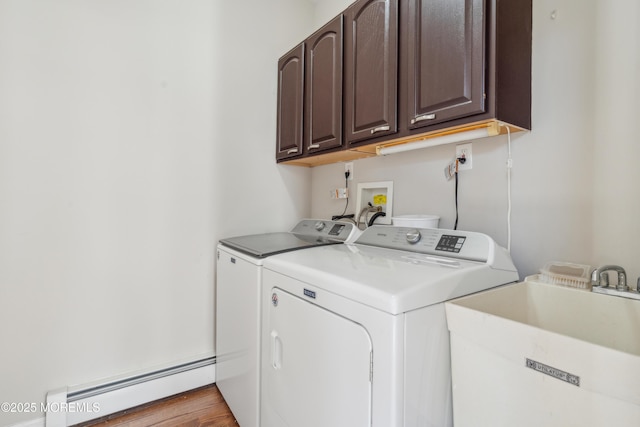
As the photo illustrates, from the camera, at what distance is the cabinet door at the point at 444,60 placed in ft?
3.52

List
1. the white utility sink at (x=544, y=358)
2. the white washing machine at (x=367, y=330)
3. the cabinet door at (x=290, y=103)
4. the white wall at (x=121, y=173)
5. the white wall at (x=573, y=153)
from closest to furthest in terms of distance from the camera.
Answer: the white utility sink at (x=544, y=358), the white washing machine at (x=367, y=330), the white wall at (x=573, y=153), the white wall at (x=121, y=173), the cabinet door at (x=290, y=103)

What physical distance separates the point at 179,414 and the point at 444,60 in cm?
220

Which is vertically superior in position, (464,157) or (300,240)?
(464,157)

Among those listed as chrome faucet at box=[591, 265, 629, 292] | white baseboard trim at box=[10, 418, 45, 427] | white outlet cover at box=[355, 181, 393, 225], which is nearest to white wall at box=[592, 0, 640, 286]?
chrome faucet at box=[591, 265, 629, 292]

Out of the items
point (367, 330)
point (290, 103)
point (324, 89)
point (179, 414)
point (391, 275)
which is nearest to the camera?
Answer: point (367, 330)

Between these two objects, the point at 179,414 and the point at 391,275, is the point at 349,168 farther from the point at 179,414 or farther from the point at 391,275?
the point at 179,414

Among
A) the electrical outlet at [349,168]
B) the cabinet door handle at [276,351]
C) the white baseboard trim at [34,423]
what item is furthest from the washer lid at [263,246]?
→ the white baseboard trim at [34,423]

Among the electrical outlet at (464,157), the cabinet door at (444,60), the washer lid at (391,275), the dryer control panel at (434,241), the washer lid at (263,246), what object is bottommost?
the washer lid at (391,275)

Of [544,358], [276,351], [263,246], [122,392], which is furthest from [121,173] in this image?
[544,358]

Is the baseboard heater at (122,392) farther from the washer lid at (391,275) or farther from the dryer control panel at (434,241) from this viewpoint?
the dryer control panel at (434,241)

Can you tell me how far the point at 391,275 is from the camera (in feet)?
2.94

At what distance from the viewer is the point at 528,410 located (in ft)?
2.28

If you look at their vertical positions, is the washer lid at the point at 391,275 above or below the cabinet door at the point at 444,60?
below

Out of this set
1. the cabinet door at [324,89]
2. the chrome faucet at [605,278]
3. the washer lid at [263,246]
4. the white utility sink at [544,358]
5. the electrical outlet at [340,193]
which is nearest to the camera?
the white utility sink at [544,358]
